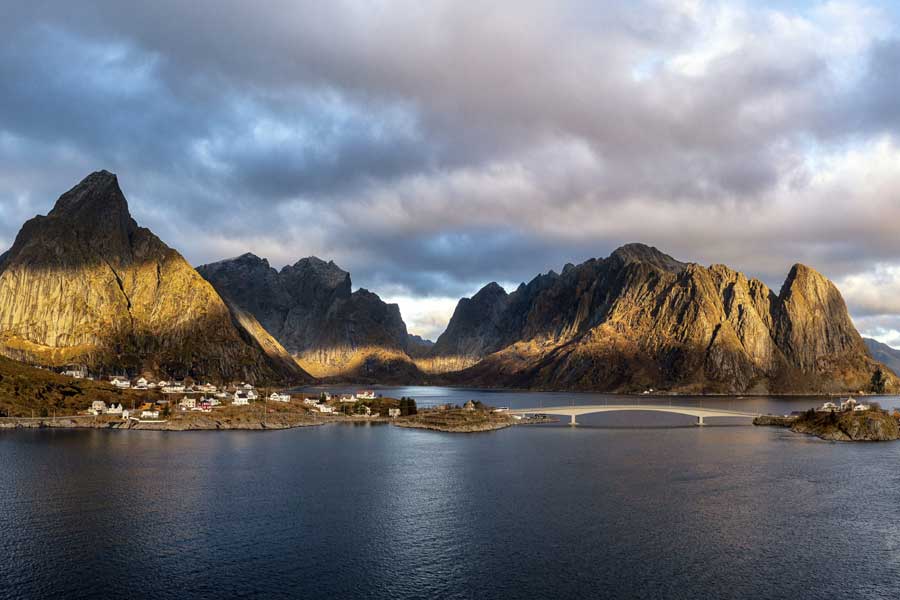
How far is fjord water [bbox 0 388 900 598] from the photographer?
57.0m

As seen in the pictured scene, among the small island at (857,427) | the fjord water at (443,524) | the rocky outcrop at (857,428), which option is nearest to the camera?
the fjord water at (443,524)

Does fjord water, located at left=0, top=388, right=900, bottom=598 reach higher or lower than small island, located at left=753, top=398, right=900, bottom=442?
lower

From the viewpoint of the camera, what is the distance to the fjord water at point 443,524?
187 ft

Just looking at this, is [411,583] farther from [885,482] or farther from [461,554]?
[885,482]

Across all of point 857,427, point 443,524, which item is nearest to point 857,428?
point 857,427

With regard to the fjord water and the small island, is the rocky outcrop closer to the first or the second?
the small island

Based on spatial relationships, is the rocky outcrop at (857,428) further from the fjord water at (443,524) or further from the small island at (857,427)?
the fjord water at (443,524)

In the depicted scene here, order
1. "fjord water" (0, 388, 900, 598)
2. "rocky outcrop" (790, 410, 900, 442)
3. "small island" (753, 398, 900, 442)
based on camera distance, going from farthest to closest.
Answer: "small island" (753, 398, 900, 442) → "rocky outcrop" (790, 410, 900, 442) → "fjord water" (0, 388, 900, 598)

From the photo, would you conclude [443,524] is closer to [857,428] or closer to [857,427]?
[857,428]

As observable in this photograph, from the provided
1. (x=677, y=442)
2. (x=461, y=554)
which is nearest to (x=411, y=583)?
(x=461, y=554)

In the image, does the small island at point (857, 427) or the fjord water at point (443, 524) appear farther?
the small island at point (857, 427)

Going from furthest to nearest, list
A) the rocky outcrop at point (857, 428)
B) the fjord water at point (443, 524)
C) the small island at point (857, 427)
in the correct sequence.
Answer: the small island at point (857, 427) → the rocky outcrop at point (857, 428) → the fjord water at point (443, 524)

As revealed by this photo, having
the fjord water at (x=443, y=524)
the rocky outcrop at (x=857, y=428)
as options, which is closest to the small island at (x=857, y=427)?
the rocky outcrop at (x=857, y=428)

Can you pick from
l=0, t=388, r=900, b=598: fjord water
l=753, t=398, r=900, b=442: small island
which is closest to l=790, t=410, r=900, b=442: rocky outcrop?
l=753, t=398, r=900, b=442: small island
